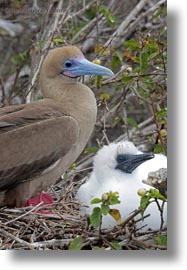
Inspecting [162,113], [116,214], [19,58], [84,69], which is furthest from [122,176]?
[19,58]

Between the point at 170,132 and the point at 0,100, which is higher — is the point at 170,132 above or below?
below

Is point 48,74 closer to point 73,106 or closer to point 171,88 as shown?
point 73,106

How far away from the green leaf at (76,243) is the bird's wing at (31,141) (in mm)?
316

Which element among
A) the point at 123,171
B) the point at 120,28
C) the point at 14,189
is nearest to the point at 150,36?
the point at 120,28

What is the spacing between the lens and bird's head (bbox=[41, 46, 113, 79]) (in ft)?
10.6

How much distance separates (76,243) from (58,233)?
4.1 inches

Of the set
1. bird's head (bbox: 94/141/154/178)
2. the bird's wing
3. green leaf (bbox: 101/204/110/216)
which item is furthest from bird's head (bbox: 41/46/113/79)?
green leaf (bbox: 101/204/110/216)

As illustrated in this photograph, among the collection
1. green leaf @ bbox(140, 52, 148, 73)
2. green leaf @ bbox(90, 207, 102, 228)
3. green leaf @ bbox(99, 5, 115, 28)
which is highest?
green leaf @ bbox(99, 5, 115, 28)

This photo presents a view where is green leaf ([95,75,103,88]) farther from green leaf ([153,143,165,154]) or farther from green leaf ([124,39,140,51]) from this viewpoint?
green leaf ([153,143,165,154])

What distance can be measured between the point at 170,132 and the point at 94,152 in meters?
0.38

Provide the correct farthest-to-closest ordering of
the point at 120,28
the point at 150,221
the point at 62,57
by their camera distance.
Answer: the point at 120,28 → the point at 62,57 → the point at 150,221

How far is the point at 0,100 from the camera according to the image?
3777 millimetres

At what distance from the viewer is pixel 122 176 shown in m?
3.14

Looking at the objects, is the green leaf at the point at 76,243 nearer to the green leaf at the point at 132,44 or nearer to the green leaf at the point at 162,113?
the green leaf at the point at 162,113
